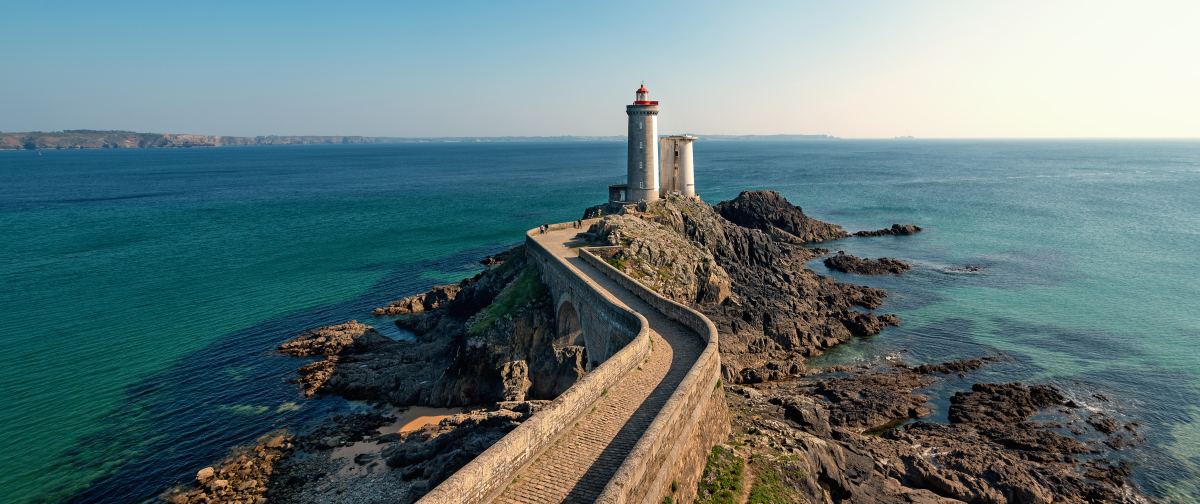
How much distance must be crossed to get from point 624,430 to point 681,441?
4.76 ft

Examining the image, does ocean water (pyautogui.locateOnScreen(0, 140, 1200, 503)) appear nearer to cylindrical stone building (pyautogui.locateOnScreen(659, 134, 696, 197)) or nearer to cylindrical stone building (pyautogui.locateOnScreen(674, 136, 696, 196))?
cylindrical stone building (pyautogui.locateOnScreen(674, 136, 696, 196))

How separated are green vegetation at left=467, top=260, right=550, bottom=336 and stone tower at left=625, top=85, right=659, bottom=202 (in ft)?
46.9

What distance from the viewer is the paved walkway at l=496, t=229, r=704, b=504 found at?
11.2 m

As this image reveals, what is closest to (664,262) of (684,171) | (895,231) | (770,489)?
(770,489)

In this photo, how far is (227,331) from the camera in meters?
35.2

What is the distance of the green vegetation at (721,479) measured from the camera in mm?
14281

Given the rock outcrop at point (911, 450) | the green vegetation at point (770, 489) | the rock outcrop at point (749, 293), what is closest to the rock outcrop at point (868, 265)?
the rock outcrop at point (749, 293)

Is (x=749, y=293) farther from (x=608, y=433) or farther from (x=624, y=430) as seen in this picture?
(x=608, y=433)

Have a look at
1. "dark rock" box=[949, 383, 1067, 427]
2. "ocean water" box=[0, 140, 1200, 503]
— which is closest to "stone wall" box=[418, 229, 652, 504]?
"ocean water" box=[0, 140, 1200, 503]

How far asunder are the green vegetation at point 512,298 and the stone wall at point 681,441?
12.8m

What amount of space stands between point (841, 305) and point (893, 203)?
2226 inches

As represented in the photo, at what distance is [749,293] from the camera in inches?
1422

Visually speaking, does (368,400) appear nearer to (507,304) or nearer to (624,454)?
(507,304)

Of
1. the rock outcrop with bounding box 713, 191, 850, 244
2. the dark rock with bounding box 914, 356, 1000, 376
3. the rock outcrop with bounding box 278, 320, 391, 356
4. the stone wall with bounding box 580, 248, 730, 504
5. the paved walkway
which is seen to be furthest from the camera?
the rock outcrop with bounding box 713, 191, 850, 244
